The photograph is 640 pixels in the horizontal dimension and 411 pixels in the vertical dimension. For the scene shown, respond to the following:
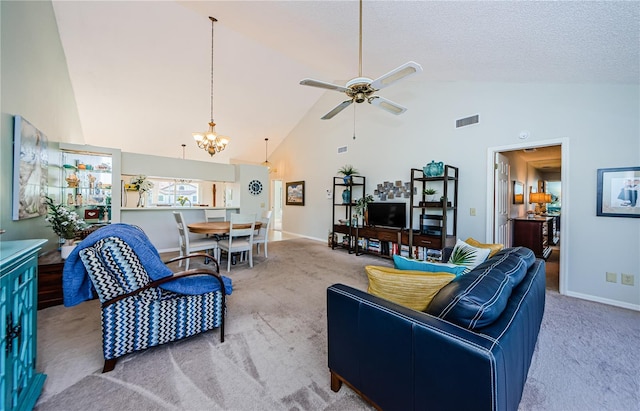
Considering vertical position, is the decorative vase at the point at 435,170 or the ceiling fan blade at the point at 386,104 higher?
the ceiling fan blade at the point at 386,104

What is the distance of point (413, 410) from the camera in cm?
107

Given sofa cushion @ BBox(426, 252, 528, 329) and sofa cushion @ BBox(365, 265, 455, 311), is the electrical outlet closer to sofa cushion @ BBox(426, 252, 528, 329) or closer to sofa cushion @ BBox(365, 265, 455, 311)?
sofa cushion @ BBox(426, 252, 528, 329)

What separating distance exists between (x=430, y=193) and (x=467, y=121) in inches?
52.4

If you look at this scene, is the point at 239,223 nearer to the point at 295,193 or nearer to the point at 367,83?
the point at 367,83

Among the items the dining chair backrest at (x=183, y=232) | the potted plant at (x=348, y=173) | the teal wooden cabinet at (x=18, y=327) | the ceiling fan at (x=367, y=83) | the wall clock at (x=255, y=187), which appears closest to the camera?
the teal wooden cabinet at (x=18, y=327)

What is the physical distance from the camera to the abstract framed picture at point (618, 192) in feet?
9.01

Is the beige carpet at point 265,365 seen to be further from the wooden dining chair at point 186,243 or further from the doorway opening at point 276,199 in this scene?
the doorway opening at point 276,199

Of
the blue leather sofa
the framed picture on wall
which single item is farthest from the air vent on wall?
the blue leather sofa

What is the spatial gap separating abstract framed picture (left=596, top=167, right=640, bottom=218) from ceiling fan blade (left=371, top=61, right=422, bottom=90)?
9.13ft

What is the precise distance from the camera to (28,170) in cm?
246

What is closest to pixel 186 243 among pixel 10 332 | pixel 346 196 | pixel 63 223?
pixel 63 223

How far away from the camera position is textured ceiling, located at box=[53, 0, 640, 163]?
2.25m

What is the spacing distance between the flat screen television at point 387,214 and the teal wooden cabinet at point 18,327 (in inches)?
184

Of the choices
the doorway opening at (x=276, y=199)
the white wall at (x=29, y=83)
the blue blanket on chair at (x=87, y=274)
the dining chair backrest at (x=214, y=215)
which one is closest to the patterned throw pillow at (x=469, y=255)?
the blue blanket on chair at (x=87, y=274)
